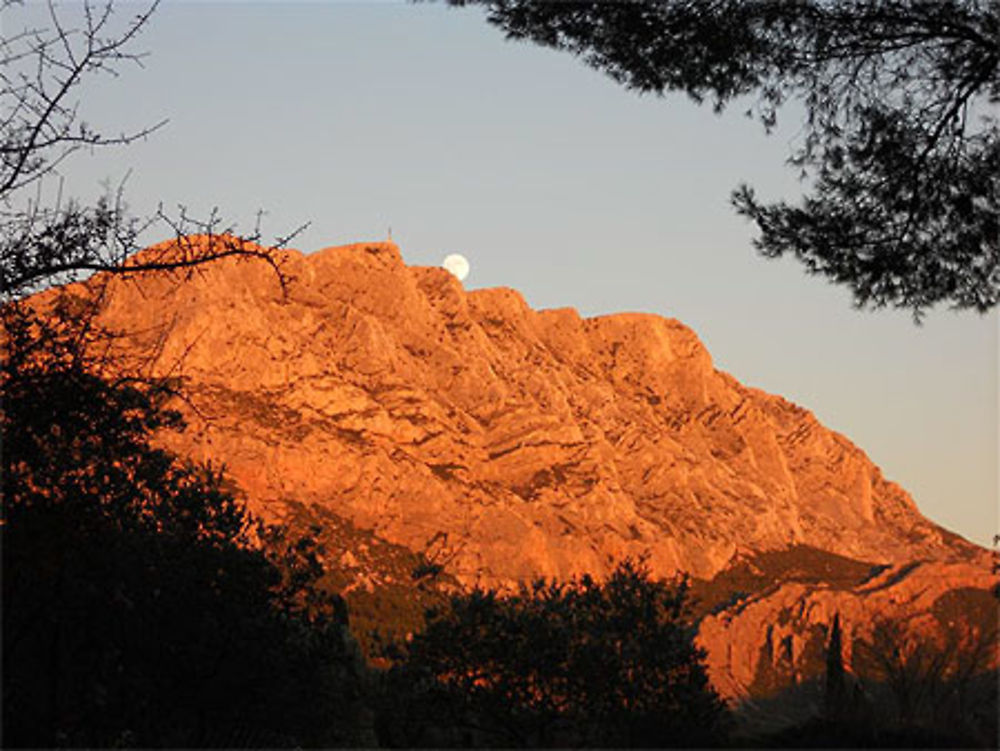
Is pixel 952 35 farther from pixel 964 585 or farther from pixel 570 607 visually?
pixel 964 585

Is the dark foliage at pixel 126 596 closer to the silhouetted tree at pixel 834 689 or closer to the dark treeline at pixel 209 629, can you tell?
the dark treeline at pixel 209 629

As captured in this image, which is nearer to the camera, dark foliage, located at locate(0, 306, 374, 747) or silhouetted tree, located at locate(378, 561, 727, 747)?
dark foliage, located at locate(0, 306, 374, 747)

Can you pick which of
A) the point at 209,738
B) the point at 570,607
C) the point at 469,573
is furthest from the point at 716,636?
the point at 469,573

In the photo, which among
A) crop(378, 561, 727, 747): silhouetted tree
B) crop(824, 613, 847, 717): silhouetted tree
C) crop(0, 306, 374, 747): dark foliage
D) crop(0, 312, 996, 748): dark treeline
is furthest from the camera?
crop(378, 561, 727, 747): silhouetted tree

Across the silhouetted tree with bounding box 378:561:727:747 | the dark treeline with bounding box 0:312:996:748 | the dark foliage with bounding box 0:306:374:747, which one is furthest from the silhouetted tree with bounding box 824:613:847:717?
the dark foliage with bounding box 0:306:374:747

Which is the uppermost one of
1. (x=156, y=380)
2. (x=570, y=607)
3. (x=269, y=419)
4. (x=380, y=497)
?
(x=269, y=419)

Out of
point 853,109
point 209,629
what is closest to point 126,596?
point 209,629

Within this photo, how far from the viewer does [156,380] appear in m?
15.0

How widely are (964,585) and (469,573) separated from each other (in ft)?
384

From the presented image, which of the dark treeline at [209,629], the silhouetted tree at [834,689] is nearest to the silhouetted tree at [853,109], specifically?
the dark treeline at [209,629]

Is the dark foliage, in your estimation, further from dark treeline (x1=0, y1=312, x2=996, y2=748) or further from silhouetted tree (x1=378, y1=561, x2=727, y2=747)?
silhouetted tree (x1=378, y1=561, x2=727, y2=747)

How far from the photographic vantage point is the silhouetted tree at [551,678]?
26.0 meters

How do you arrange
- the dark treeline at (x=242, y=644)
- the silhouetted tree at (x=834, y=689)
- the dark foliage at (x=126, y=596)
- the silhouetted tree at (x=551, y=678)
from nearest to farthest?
the dark foliage at (x=126, y=596)
the dark treeline at (x=242, y=644)
the silhouetted tree at (x=834, y=689)
the silhouetted tree at (x=551, y=678)

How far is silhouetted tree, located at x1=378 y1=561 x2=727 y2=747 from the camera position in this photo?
85.3 ft
